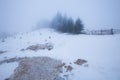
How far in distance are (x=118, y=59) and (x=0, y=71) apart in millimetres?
19018

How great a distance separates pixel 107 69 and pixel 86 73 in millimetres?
2814

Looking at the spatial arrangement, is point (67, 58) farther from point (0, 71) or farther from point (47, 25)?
point (47, 25)

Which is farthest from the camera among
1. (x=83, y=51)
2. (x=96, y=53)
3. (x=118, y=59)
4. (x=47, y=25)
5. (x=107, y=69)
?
(x=47, y=25)

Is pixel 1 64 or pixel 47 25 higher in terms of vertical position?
pixel 47 25

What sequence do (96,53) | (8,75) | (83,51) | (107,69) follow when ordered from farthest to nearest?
1. (83,51)
2. (96,53)
3. (8,75)
4. (107,69)

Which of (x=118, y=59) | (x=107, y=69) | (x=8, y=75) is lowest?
(x=8, y=75)

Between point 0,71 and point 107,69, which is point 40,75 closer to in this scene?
point 0,71

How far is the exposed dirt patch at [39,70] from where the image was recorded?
48.6 feet

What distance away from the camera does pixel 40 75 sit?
49.9 ft

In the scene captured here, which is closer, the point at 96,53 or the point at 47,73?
the point at 47,73

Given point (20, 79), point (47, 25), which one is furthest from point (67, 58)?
point (47, 25)

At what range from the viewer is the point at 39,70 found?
1652 centimetres

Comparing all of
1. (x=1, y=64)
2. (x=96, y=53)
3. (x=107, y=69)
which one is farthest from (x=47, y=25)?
(x=107, y=69)

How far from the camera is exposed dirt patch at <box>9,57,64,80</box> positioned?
14.8 meters
